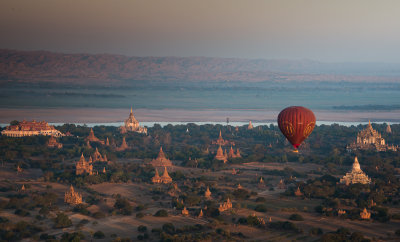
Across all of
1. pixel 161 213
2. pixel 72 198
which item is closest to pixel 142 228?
pixel 161 213

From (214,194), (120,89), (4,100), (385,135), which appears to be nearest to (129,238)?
(214,194)

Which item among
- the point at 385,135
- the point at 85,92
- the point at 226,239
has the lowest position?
the point at 226,239

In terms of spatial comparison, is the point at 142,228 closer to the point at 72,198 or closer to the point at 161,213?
the point at 161,213

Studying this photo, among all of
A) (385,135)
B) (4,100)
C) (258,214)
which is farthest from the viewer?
(4,100)

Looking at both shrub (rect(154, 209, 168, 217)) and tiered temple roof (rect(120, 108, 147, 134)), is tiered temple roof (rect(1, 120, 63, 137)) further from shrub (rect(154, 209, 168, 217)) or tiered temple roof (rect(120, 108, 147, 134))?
shrub (rect(154, 209, 168, 217))

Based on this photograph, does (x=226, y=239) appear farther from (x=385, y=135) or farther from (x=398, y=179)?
(x=385, y=135)
